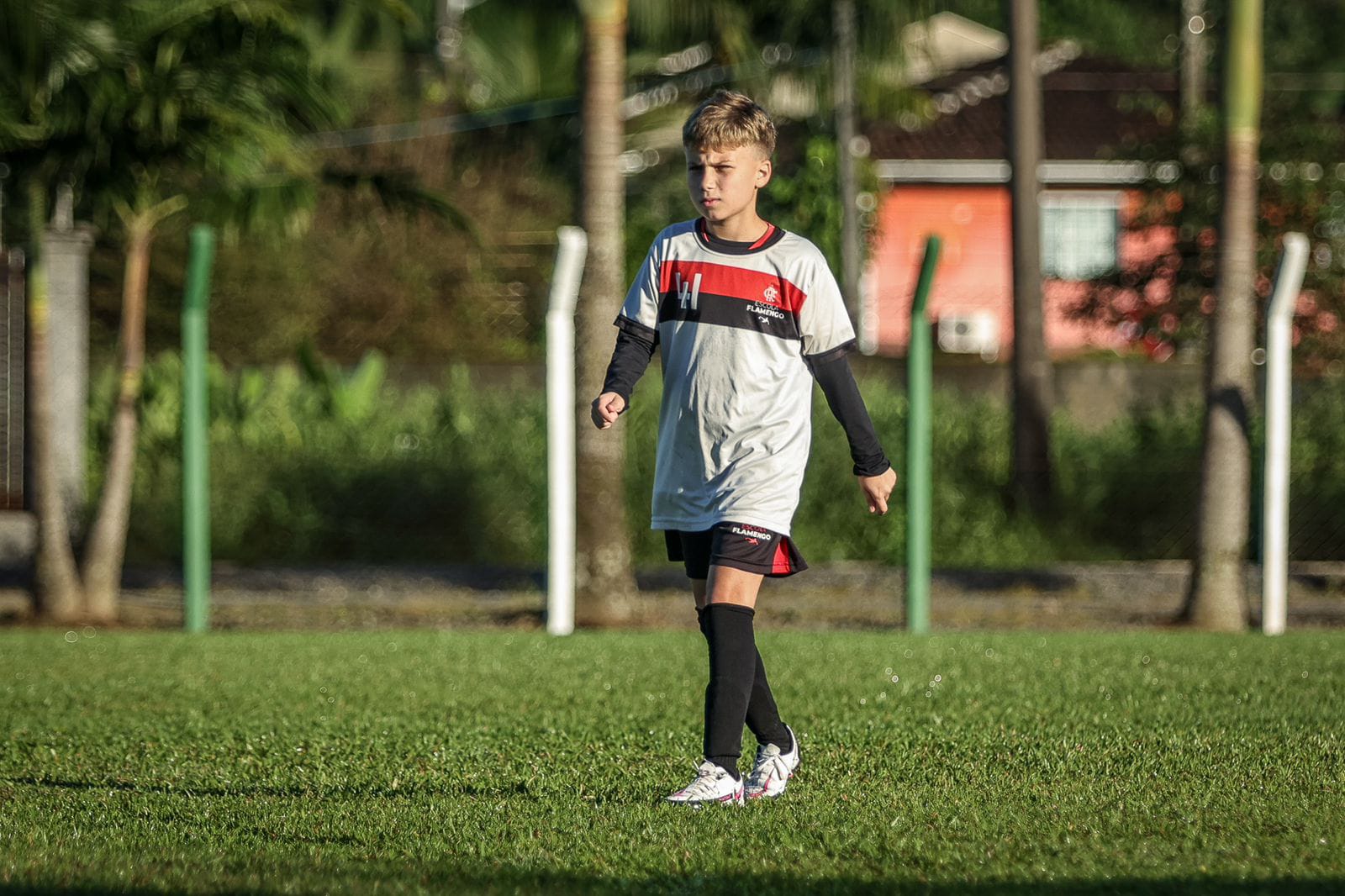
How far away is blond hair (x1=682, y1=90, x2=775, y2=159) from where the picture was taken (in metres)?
4.70

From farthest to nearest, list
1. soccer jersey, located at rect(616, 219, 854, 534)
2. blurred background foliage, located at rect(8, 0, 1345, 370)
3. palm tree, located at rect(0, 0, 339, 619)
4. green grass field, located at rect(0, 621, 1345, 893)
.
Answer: blurred background foliage, located at rect(8, 0, 1345, 370), palm tree, located at rect(0, 0, 339, 619), soccer jersey, located at rect(616, 219, 854, 534), green grass field, located at rect(0, 621, 1345, 893)

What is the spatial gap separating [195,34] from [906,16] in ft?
39.8

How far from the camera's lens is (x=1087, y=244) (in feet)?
100

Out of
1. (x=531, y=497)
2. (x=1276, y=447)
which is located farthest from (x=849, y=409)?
(x=531, y=497)

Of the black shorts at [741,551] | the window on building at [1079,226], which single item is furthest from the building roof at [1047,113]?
the black shorts at [741,551]

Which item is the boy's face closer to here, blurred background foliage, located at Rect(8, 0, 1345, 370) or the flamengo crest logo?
the flamengo crest logo

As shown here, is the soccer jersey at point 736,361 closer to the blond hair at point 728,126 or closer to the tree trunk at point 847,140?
the blond hair at point 728,126

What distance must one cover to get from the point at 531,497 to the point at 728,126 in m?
9.78

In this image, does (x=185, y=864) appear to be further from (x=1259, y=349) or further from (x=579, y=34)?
(x=1259, y=349)

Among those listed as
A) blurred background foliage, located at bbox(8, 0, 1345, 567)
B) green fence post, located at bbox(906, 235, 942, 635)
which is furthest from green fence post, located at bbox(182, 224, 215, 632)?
green fence post, located at bbox(906, 235, 942, 635)

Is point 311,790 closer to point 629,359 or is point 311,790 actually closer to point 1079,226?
point 629,359

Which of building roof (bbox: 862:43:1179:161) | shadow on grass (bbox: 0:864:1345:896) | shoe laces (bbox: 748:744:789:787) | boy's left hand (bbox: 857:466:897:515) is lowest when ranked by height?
shadow on grass (bbox: 0:864:1345:896)

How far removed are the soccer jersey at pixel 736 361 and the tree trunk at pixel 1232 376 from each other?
22.7ft

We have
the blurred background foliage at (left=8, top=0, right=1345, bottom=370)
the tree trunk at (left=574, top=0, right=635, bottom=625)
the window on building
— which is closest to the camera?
the tree trunk at (left=574, top=0, right=635, bottom=625)
